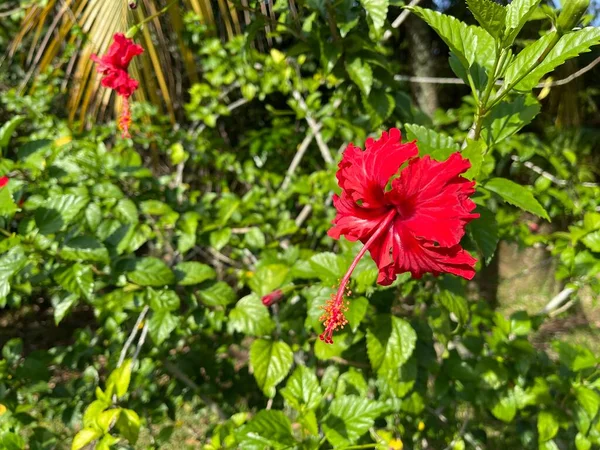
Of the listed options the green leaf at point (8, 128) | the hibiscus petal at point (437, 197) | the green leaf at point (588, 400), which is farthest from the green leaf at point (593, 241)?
the green leaf at point (8, 128)

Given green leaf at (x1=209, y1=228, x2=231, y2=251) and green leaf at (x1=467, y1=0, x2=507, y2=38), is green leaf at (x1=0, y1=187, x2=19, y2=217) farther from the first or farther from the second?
green leaf at (x1=467, y1=0, x2=507, y2=38)

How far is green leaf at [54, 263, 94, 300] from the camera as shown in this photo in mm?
969

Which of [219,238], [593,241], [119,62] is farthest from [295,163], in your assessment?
[593,241]

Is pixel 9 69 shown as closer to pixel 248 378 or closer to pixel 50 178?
pixel 50 178

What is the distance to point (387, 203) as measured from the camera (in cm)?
65

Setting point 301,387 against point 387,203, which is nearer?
point 387,203

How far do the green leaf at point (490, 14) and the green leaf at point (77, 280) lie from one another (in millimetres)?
873

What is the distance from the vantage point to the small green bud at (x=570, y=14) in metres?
0.55

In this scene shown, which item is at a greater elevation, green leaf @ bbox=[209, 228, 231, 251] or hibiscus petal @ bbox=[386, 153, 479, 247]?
hibiscus petal @ bbox=[386, 153, 479, 247]

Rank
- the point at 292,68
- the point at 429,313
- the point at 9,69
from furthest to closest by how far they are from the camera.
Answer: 1. the point at 9,69
2. the point at 292,68
3. the point at 429,313

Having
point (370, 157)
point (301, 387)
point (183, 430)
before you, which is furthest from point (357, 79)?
point (183, 430)

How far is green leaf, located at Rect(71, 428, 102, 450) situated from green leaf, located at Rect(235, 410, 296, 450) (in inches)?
11.1

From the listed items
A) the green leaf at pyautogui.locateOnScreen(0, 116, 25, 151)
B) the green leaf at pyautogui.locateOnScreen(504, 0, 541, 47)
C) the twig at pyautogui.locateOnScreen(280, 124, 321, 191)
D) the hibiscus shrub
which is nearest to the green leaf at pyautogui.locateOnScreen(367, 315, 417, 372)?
the hibiscus shrub

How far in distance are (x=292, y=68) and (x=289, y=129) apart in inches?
12.8
